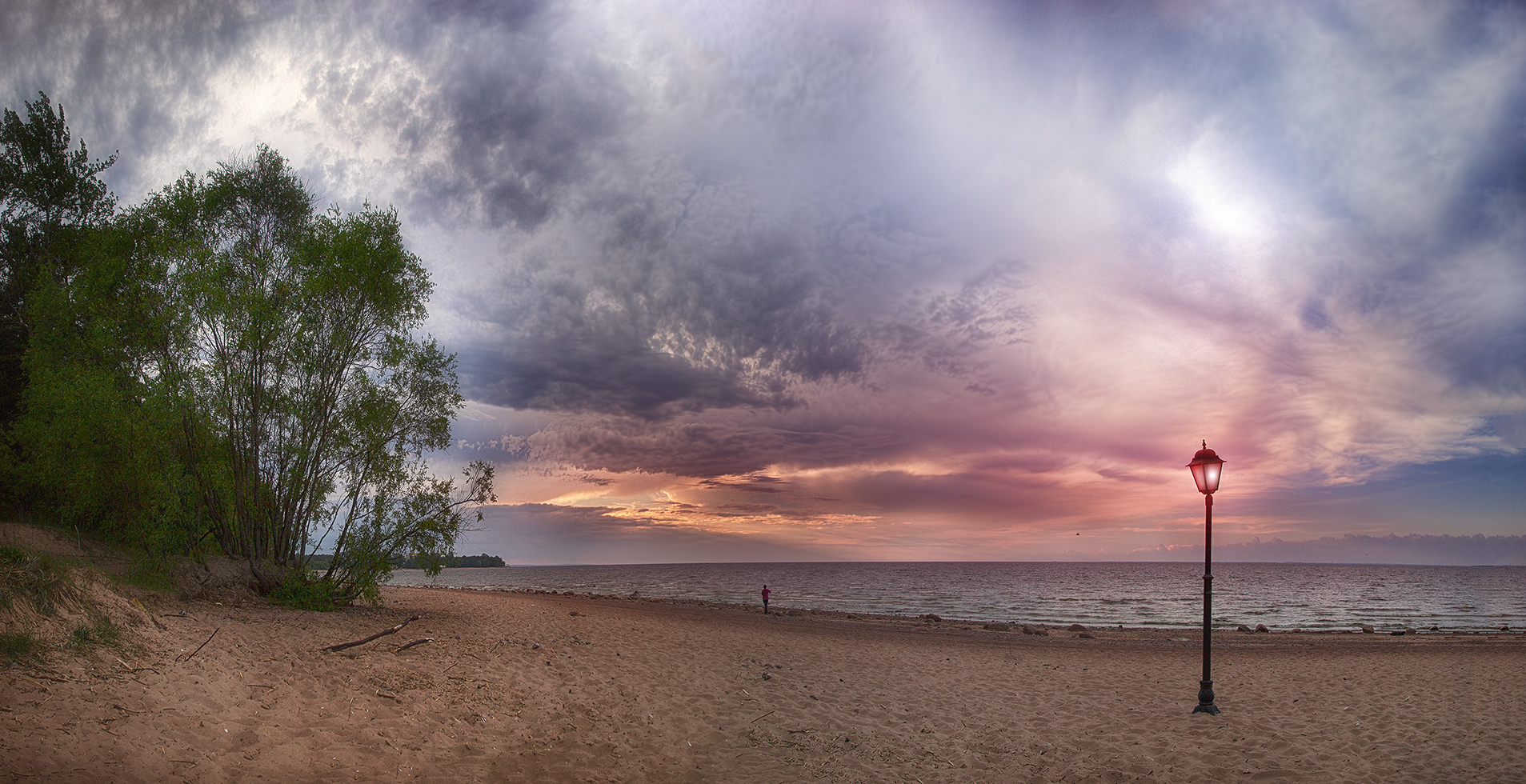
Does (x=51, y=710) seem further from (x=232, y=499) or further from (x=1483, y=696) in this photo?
(x=1483, y=696)

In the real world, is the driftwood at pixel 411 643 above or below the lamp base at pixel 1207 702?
above

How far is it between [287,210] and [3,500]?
42.6 ft

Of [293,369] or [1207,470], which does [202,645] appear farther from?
[1207,470]

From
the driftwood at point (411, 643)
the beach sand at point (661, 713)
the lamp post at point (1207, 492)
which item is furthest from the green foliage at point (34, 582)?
the lamp post at point (1207, 492)

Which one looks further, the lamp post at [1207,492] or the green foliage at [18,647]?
the lamp post at [1207,492]

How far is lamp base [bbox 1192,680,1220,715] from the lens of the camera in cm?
1298

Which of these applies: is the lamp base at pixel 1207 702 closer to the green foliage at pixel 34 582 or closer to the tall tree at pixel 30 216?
the green foliage at pixel 34 582

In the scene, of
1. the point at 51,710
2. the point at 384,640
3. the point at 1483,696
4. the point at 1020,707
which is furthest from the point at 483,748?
the point at 1483,696

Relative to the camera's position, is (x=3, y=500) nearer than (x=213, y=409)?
No

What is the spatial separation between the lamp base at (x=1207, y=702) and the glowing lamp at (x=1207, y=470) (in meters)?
3.73

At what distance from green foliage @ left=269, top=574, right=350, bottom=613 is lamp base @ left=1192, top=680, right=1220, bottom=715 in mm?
20135

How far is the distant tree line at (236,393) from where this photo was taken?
15.8 metres

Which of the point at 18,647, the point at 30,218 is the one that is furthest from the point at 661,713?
the point at 30,218

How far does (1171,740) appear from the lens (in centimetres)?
1128
